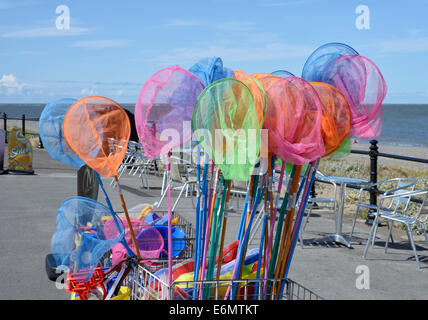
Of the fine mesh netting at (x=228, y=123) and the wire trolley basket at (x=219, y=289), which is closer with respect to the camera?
the fine mesh netting at (x=228, y=123)

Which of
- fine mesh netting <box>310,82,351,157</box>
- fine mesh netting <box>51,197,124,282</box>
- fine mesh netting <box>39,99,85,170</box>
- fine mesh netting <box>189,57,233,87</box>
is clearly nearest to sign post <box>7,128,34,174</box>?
fine mesh netting <box>39,99,85,170</box>

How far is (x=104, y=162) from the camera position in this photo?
10.1 ft

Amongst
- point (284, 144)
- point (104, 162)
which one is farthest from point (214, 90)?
point (104, 162)

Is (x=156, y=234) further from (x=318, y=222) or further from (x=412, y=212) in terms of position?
(x=412, y=212)

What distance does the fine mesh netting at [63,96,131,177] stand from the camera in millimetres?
3068

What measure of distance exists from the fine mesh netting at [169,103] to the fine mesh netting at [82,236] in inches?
22.4

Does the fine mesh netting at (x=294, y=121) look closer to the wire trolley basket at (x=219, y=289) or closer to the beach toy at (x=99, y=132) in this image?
the wire trolley basket at (x=219, y=289)

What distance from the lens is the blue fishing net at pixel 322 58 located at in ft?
10.4

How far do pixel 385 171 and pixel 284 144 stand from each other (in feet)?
76.3

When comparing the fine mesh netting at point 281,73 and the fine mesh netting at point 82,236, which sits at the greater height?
the fine mesh netting at point 281,73

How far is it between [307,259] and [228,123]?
3973mm

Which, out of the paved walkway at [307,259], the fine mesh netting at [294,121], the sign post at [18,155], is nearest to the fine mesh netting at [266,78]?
the fine mesh netting at [294,121]

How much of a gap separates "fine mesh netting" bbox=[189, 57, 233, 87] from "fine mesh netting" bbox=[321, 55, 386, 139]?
0.57 meters

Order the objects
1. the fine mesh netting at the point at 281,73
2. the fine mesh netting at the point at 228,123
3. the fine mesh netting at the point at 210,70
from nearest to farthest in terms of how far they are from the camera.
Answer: the fine mesh netting at the point at 228,123
the fine mesh netting at the point at 210,70
the fine mesh netting at the point at 281,73
